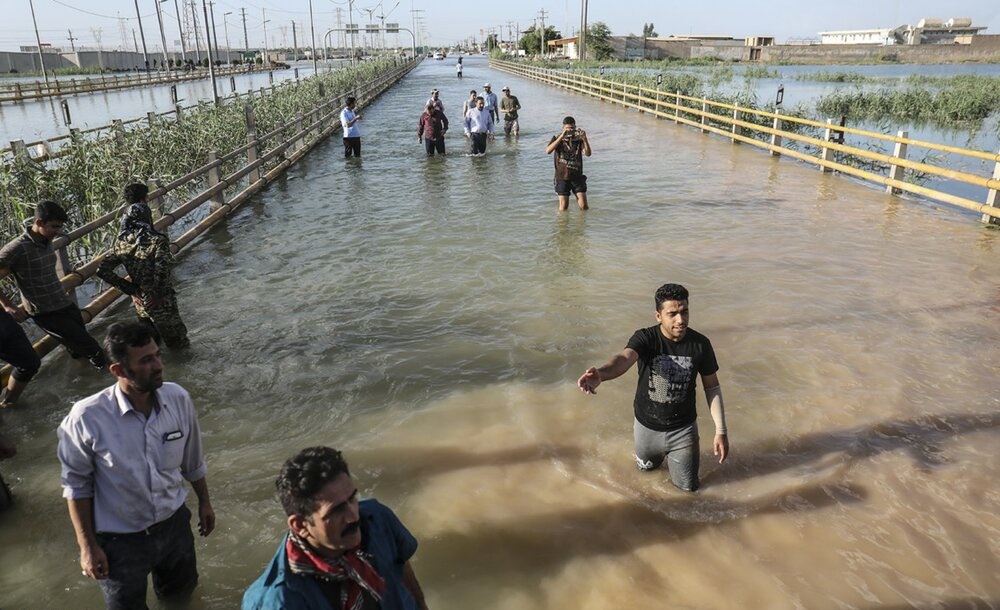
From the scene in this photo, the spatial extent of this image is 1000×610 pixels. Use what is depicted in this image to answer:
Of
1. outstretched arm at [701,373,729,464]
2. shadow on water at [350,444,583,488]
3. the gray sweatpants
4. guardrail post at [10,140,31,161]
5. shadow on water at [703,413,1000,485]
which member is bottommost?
shadow on water at [350,444,583,488]

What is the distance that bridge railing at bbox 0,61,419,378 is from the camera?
6262 mm

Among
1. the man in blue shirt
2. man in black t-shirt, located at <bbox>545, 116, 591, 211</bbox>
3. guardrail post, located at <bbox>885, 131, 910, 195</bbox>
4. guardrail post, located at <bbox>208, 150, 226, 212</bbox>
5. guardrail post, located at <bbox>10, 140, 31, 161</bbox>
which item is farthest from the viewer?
guardrail post, located at <bbox>885, 131, 910, 195</bbox>

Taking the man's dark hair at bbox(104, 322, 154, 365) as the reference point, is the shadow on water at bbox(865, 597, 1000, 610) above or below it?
below

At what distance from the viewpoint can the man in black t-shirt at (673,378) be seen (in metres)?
3.70

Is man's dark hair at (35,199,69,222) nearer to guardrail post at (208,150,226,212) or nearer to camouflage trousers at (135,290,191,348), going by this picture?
camouflage trousers at (135,290,191,348)

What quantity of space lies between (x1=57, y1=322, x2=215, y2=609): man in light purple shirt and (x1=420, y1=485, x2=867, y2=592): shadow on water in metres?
1.46

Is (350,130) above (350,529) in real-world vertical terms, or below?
above

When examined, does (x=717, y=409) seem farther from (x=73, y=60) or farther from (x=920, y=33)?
(x=920, y=33)


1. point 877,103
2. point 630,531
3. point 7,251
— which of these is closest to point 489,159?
point 7,251

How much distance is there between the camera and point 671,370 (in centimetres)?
381

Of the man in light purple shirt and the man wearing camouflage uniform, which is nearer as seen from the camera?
the man in light purple shirt

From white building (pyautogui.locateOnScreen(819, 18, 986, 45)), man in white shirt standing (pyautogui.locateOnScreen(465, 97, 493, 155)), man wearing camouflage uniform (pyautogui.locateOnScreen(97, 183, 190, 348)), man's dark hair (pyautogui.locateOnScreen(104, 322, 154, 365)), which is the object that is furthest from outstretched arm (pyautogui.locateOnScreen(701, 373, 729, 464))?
white building (pyautogui.locateOnScreen(819, 18, 986, 45))

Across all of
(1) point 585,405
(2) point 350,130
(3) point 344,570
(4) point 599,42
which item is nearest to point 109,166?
(2) point 350,130

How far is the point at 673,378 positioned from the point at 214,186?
9.68 m
